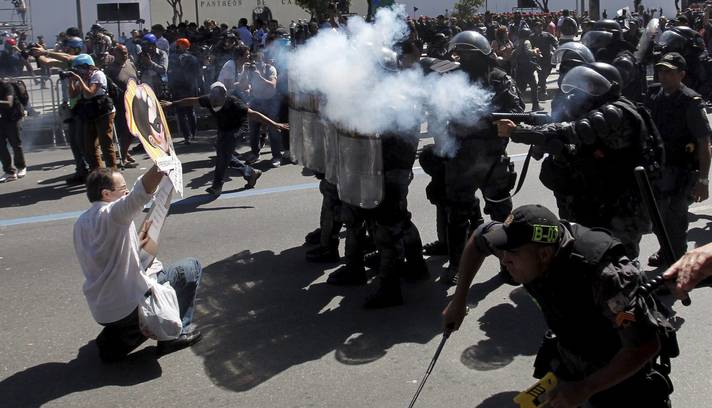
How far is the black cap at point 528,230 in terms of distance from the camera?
291cm

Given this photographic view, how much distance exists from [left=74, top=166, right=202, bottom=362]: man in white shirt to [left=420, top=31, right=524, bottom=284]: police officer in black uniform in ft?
7.75

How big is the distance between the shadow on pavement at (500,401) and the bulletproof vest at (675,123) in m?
2.68

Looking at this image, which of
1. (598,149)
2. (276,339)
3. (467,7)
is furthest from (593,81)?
(467,7)

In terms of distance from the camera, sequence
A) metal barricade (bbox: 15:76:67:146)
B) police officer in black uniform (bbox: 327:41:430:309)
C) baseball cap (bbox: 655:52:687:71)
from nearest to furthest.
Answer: police officer in black uniform (bbox: 327:41:430:309), baseball cap (bbox: 655:52:687:71), metal barricade (bbox: 15:76:67:146)

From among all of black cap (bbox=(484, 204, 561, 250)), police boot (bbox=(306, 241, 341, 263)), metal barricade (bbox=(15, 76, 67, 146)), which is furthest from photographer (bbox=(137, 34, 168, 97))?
black cap (bbox=(484, 204, 561, 250))

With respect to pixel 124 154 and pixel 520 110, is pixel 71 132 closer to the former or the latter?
pixel 124 154

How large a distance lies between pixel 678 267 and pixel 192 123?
39.0ft

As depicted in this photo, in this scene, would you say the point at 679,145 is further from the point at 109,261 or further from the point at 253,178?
the point at 253,178

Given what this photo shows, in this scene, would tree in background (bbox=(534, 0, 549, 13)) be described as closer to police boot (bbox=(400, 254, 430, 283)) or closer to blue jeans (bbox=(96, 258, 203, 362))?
police boot (bbox=(400, 254, 430, 283))

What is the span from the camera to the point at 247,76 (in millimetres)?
11359

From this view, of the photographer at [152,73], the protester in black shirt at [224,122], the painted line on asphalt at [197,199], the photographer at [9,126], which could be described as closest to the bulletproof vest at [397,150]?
the protester in black shirt at [224,122]

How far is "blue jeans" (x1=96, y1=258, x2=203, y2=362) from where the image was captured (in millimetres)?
4742

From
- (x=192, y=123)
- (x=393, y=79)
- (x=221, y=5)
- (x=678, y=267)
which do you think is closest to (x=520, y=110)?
(x=393, y=79)

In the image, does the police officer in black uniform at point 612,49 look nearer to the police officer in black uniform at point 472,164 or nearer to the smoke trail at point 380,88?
the police officer in black uniform at point 472,164
